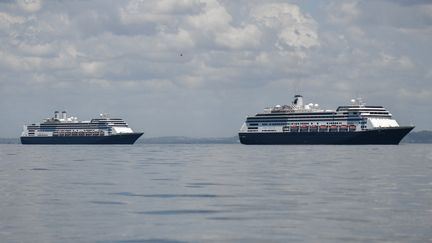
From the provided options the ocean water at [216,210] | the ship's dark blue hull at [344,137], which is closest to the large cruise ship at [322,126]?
the ship's dark blue hull at [344,137]

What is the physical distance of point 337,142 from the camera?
164000 millimetres

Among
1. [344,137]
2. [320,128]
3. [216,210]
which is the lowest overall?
[216,210]

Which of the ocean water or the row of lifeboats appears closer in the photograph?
the ocean water

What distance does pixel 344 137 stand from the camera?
163000 mm

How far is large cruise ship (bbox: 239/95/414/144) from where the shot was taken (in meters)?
162

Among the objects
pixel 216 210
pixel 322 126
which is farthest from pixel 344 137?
pixel 216 210

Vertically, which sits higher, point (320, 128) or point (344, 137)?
point (320, 128)

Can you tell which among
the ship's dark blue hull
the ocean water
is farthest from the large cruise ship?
the ocean water

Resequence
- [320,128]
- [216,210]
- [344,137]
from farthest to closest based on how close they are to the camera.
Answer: [320,128], [344,137], [216,210]

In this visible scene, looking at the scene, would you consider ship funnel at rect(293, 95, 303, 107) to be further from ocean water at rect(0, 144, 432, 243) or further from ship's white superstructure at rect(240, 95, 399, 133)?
ocean water at rect(0, 144, 432, 243)

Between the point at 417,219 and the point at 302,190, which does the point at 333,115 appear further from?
the point at 417,219

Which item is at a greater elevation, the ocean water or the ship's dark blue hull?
the ship's dark blue hull

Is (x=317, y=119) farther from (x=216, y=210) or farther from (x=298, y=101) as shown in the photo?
(x=216, y=210)

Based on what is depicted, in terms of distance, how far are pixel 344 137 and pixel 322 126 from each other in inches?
271
